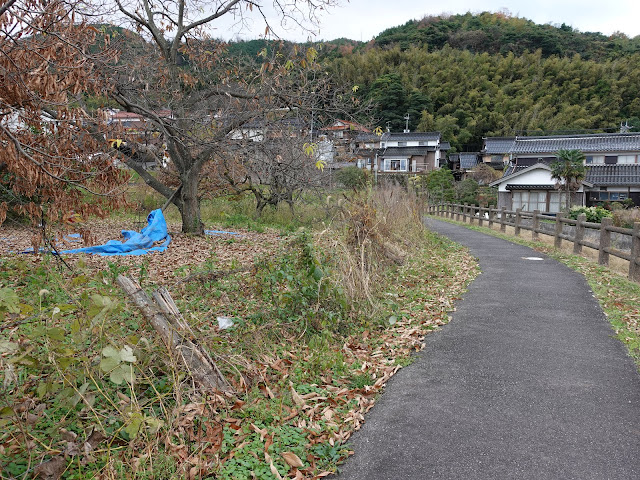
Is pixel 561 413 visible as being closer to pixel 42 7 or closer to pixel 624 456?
pixel 624 456

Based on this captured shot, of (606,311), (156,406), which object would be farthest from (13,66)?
(606,311)

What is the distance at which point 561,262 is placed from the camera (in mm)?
10461

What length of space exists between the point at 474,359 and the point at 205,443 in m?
2.72

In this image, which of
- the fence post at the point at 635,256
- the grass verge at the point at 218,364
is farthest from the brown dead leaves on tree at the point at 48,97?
the fence post at the point at 635,256

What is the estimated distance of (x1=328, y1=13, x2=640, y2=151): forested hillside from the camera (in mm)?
49719

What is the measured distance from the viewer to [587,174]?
3516 centimetres

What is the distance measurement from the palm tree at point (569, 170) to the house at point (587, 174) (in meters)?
1.64

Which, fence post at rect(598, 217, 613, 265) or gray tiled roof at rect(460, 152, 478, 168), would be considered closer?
fence post at rect(598, 217, 613, 265)

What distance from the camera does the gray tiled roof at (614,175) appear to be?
110 ft

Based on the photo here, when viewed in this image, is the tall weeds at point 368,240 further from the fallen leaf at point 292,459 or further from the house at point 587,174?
the house at point 587,174

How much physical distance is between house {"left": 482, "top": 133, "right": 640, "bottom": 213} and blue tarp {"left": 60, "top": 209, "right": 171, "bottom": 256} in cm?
2889

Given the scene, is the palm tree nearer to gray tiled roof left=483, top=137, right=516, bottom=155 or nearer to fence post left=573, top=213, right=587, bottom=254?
gray tiled roof left=483, top=137, right=516, bottom=155

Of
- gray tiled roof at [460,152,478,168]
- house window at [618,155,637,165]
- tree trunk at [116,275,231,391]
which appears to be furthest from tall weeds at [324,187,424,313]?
gray tiled roof at [460,152,478,168]

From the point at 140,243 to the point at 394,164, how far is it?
43439 millimetres
